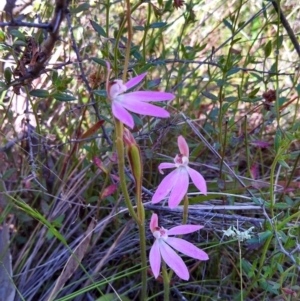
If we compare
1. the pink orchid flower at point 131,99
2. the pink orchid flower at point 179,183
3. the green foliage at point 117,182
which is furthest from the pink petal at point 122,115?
the green foliage at point 117,182

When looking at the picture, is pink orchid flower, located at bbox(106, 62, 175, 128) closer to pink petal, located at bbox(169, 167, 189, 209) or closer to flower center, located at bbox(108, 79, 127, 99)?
flower center, located at bbox(108, 79, 127, 99)

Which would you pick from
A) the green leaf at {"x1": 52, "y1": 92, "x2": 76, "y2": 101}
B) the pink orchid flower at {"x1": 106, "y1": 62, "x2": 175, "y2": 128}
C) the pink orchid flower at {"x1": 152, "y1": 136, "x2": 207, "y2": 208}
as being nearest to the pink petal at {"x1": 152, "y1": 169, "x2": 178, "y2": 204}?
the pink orchid flower at {"x1": 152, "y1": 136, "x2": 207, "y2": 208}

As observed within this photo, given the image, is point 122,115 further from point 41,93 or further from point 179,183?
point 41,93

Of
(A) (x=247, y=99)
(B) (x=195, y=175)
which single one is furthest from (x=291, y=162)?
(B) (x=195, y=175)

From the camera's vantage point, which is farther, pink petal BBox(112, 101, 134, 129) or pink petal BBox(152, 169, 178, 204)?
pink petal BBox(152, 169, 178, 204)

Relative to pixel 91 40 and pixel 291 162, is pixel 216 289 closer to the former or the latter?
pixel 291 162

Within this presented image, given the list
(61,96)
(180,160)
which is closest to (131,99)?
(180,160)

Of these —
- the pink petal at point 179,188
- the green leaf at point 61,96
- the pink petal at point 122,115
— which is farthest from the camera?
the green leaf at point 61,96

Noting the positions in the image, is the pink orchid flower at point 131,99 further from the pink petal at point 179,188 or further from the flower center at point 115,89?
the pink petal at point 179,188
